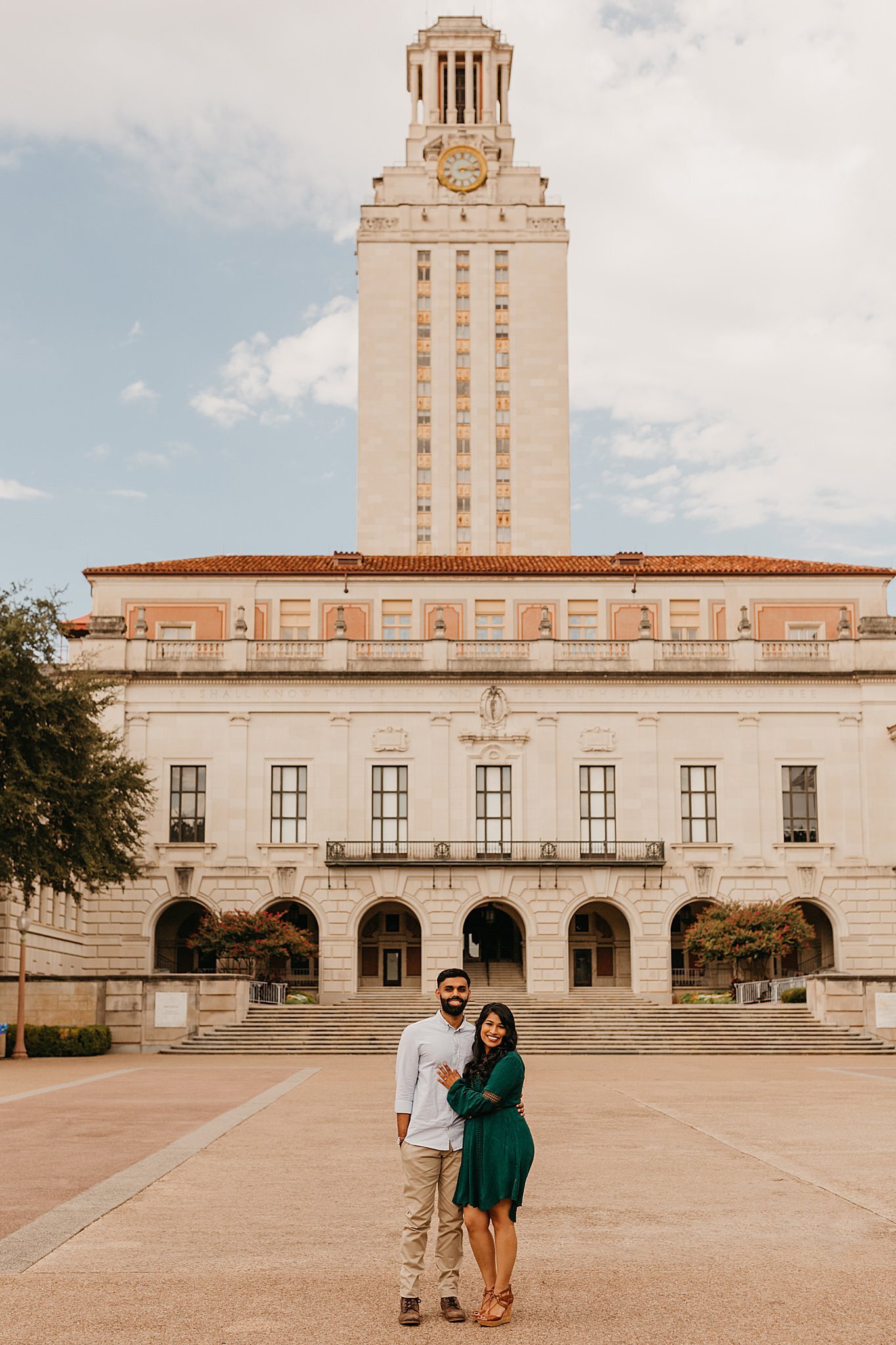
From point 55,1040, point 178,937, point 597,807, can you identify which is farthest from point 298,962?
point 55,1040

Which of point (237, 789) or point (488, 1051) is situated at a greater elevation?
point (237, 789)

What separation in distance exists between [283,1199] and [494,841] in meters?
40.3

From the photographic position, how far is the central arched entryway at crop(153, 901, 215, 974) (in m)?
53.9

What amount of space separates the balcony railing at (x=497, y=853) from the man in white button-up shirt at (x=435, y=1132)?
1673 inches

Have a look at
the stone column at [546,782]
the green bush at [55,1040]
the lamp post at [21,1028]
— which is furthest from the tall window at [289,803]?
the lamp post at [21,1028]

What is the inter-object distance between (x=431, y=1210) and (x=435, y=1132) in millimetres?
463

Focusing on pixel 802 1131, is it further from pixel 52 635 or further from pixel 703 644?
pixel 703 644

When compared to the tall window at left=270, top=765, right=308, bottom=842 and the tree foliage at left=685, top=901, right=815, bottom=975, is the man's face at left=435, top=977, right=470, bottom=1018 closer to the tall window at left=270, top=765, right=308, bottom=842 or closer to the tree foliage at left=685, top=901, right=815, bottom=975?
Result: the tree foliage at left=685, top=901, right=815, bottom=975

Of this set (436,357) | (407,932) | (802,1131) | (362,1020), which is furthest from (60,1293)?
(436,357)

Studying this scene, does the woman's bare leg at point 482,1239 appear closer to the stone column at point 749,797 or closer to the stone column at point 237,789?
the stone column at point 237,789

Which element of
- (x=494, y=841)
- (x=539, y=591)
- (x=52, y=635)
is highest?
(x=539, y=591)

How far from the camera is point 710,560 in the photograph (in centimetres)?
6006

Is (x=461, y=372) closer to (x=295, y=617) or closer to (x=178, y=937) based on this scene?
(x=295, y=617)

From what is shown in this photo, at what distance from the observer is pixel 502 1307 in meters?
7.90
